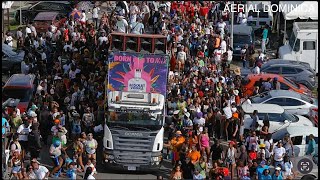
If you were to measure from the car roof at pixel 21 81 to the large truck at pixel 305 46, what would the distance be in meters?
12.2

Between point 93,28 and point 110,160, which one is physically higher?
point 93,28

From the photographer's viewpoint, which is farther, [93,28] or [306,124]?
[93,28]

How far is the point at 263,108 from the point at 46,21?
15677 millimetres

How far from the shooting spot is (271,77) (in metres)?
37.7

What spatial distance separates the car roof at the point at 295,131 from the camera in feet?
101

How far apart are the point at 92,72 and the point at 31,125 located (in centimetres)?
716

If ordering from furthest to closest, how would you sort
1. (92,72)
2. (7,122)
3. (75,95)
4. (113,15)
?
(113,15) < (92,72) < (75,95) < (7,122)

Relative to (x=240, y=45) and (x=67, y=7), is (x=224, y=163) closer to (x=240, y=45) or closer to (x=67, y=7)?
(x=240, y=45)

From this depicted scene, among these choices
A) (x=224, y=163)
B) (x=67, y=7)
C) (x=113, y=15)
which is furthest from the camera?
(x=67, y=7)

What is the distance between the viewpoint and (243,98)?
36312 millimetres

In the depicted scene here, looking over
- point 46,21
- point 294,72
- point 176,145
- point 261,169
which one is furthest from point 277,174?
point 46,21

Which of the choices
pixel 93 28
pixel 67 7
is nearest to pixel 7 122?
pixel 93 28

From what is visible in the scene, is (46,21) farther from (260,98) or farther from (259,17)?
(260,98)

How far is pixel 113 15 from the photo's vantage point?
151 ft
